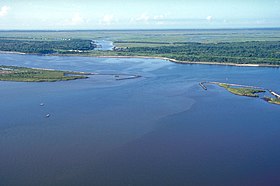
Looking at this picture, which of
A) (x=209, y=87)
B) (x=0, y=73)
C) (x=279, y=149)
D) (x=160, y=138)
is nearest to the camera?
(x=279, y=149)

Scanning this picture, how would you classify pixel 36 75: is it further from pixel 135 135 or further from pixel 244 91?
pixel 135 135

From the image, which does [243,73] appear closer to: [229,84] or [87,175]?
[229,84]

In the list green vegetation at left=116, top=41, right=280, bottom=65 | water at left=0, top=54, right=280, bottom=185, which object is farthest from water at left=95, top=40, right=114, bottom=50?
water at left=0, top=54, right=280, bottom=185

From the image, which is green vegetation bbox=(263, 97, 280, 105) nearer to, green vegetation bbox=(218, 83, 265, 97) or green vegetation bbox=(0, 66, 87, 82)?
green vegetation bbox=(218, 83, 265, 97)

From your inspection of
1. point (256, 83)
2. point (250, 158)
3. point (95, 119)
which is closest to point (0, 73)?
point (95, 119)

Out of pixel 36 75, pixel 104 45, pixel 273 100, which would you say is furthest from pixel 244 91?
pixel 104 45
